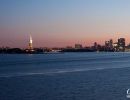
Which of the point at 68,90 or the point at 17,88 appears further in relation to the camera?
the point at 17,88

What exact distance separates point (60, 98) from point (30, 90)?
6347mm

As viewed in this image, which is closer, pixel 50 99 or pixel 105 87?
pixel 50 99

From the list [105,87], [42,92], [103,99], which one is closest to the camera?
[103,99]

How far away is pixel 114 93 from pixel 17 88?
1043cm

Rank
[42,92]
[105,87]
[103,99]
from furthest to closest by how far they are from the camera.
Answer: [105,87], [42,92], [103,99]

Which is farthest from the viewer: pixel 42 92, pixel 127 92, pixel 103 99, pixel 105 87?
pixel 105 87

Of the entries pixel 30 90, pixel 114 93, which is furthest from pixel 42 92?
pixel 114 93

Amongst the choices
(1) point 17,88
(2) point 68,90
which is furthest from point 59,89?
(1) point 17,88

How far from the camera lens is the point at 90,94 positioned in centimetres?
3669

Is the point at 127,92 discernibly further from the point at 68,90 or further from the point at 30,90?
the point at 30,90

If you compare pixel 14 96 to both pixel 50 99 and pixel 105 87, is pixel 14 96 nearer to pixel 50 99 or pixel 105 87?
pixel 50 99

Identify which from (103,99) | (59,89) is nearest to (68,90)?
(59,89)

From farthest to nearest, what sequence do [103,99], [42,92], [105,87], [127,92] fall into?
[105,87], [42,92], [127,92], [103,99]

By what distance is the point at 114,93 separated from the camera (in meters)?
36.8
